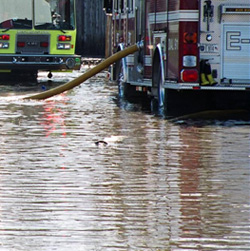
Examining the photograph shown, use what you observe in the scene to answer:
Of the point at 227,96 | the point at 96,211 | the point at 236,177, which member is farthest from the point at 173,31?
the point at 96,211

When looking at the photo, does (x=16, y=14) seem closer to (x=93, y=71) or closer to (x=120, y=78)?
(x=120, y=78)

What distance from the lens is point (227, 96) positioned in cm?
1777

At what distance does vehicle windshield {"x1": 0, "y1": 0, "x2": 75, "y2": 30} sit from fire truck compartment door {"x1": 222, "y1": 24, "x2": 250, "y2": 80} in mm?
12160

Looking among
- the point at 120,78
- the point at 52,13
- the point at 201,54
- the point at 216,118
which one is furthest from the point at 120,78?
the point at 52,13

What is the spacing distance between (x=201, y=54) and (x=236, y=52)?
56cm

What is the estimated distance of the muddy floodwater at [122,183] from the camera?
6.79m

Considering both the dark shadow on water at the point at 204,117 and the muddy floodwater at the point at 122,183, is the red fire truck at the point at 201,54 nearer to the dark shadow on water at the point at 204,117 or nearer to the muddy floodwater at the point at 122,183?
the dark shadow on water at the point at 204,117

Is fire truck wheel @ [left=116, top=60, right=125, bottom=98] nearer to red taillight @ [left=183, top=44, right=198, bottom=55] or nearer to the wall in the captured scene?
red taillight @ [left=183, top=44, right=198, bottom=55]

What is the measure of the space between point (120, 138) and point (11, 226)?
594 centimetres

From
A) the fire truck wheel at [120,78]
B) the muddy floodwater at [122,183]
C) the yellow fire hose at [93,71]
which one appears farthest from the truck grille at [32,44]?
the muddy floodwater at [122,183]

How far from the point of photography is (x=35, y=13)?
2791cm

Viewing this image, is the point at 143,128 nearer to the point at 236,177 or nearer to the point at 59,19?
the point at 236,177

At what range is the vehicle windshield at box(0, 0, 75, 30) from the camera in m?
27.7

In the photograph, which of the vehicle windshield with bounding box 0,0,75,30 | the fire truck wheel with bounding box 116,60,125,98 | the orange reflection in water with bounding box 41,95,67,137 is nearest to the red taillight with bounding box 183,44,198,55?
the orange reflection in water with bounding box 41,95,67,137
